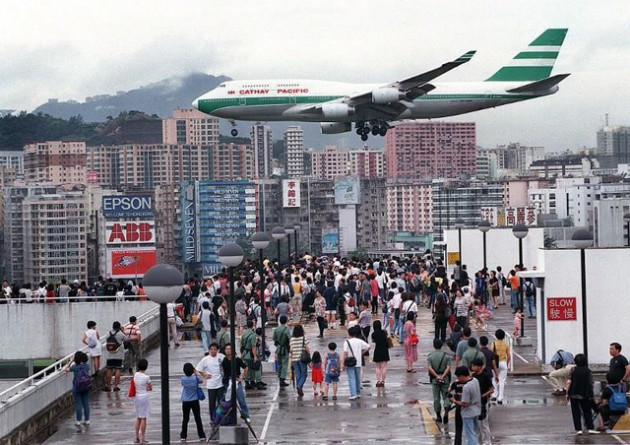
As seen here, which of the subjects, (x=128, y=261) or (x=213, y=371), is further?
(x=128, y=261)

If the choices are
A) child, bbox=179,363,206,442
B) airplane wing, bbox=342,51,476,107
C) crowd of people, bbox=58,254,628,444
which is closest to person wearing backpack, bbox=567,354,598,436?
crowd of people, bbox=58,254,628,444

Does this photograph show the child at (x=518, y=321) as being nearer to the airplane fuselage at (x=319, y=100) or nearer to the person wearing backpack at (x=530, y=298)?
the person wearing backpack at (x=530, y=298)

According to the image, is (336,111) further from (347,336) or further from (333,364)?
(333,364)

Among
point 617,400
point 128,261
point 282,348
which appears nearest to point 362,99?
point 128,261

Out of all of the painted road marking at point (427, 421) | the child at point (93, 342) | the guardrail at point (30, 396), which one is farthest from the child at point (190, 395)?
the child at point (93, 342)

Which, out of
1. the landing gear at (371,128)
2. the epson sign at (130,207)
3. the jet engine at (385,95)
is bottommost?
the epson sign at (130,207)
